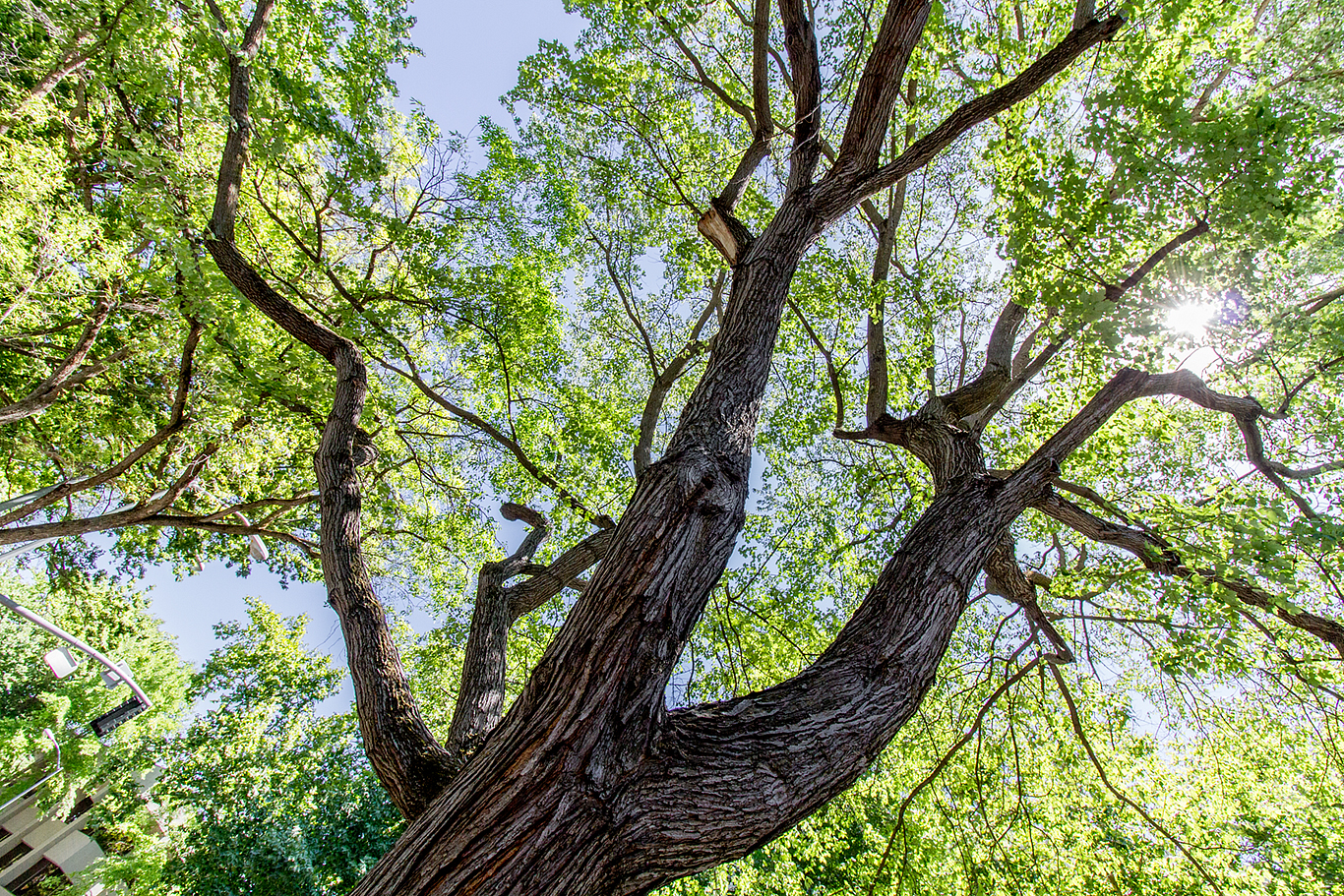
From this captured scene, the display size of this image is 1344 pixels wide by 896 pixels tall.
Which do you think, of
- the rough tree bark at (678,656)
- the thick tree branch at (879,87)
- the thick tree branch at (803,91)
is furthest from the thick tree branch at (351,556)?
the thick tree branch at (879,87)

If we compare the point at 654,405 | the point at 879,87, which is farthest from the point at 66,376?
the point at 879,87

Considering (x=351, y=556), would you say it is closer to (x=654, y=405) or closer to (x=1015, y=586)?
(x=654, y=405)

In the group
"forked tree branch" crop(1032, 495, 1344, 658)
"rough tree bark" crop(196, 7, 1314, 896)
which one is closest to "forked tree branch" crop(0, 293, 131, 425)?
"rough tree bark" crop(196, 7, 1314, 896)

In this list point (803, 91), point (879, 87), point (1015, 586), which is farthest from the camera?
point (1015, 586)

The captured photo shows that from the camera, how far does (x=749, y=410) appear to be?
9.71 feet

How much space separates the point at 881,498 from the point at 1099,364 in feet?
11.5

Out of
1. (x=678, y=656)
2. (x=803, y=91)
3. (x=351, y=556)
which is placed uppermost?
(x=803, y=91)

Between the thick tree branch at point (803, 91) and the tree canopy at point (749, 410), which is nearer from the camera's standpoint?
the tree canopy at point (749, 410)

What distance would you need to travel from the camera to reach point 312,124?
6203 mm

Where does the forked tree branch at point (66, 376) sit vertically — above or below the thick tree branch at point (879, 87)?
below

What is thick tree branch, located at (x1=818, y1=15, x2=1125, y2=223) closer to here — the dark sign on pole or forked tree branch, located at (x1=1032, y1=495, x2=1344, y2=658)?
forked tree branch, located at (x1=1032, y1=495, x2=1344, y2=658)

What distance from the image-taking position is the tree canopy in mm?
2348

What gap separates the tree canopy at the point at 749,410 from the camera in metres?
2.35

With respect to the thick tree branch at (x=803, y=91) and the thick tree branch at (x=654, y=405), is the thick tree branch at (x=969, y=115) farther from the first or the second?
the thick tree branch at (x=654, y=405)
